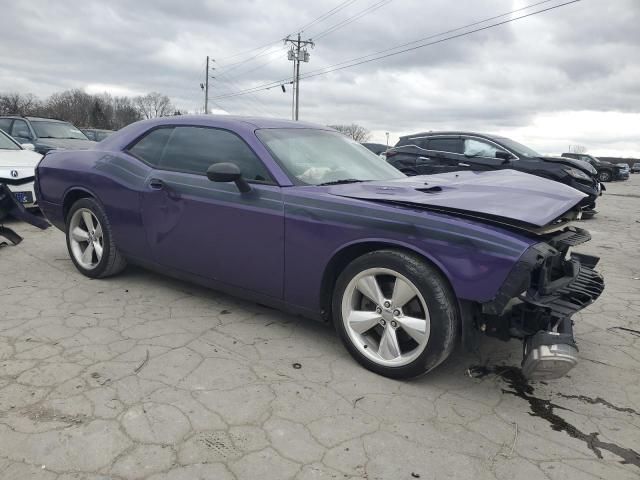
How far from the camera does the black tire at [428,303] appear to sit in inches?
101

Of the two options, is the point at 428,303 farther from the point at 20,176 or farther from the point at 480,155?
the point at 480,155

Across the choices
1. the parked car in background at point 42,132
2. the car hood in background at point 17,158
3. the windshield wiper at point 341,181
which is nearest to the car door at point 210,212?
the windshield wiper at point 341,181

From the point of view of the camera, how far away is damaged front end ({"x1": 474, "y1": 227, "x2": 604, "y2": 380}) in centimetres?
238

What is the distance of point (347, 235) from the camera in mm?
2879

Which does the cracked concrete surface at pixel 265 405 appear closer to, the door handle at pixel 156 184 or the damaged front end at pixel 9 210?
the door handle at pixel 156 184

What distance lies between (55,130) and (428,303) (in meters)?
11.9

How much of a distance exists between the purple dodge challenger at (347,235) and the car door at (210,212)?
0.04 ft

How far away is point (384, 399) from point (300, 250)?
1.00 m

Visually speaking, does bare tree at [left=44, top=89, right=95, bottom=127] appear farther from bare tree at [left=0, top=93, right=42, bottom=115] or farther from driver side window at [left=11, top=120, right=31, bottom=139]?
driver side window at [left=11, top=120, right=31, bottom=139]

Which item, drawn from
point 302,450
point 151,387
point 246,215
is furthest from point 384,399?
point 246,215

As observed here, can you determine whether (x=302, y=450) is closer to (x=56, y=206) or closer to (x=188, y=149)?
(x=188, y=149)

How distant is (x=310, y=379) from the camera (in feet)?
9.22

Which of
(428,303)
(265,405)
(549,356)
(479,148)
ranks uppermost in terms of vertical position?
Result: (479,148)

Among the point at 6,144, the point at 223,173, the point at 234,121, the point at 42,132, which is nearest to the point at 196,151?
the point at 234,121
